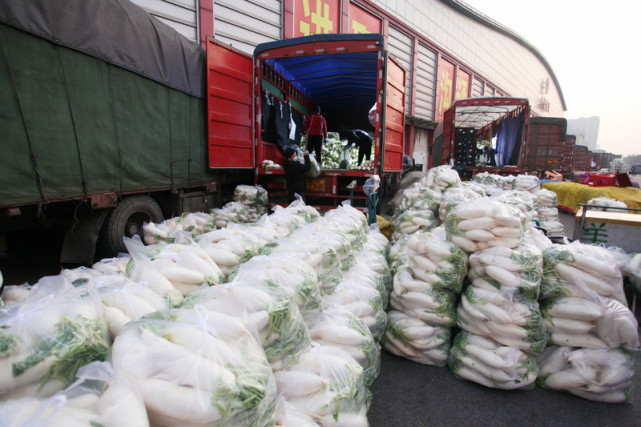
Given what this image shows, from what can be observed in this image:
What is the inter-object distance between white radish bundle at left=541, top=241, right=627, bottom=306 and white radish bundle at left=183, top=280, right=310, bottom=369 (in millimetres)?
2044

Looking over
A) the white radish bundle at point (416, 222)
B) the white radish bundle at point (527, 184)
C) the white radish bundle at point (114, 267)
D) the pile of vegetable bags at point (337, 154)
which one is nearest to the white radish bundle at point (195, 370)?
the white radish bundle at point (114, 267)

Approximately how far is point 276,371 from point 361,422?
0.48 metres

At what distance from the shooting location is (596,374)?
2273 millimetres

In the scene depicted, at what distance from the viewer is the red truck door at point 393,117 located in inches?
279

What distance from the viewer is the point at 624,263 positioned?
3.49m

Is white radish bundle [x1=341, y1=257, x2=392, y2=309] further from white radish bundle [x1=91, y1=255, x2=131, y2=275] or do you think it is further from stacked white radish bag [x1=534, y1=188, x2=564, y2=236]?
stacked white radish bag [x1=534, y1=188, x2=564, y2=236]

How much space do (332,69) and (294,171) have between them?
137 inches

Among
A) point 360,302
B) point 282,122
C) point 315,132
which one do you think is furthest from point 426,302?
point 315,132

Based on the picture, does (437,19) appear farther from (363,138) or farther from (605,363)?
(605,363)

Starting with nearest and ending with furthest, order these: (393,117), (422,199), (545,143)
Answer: (422,199) < (393,117) < (545,143)

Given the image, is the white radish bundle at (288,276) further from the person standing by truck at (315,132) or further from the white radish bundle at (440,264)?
the person standing by truck at (315,132)

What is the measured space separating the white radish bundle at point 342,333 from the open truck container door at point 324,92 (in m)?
4.64

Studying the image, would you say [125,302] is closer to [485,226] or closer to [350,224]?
[350,224]

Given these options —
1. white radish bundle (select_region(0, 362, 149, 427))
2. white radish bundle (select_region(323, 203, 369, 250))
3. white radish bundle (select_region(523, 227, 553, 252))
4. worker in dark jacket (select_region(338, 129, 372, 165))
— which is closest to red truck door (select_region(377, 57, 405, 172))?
worker in dark jacket (select_region(338, 129, 372, 165))
